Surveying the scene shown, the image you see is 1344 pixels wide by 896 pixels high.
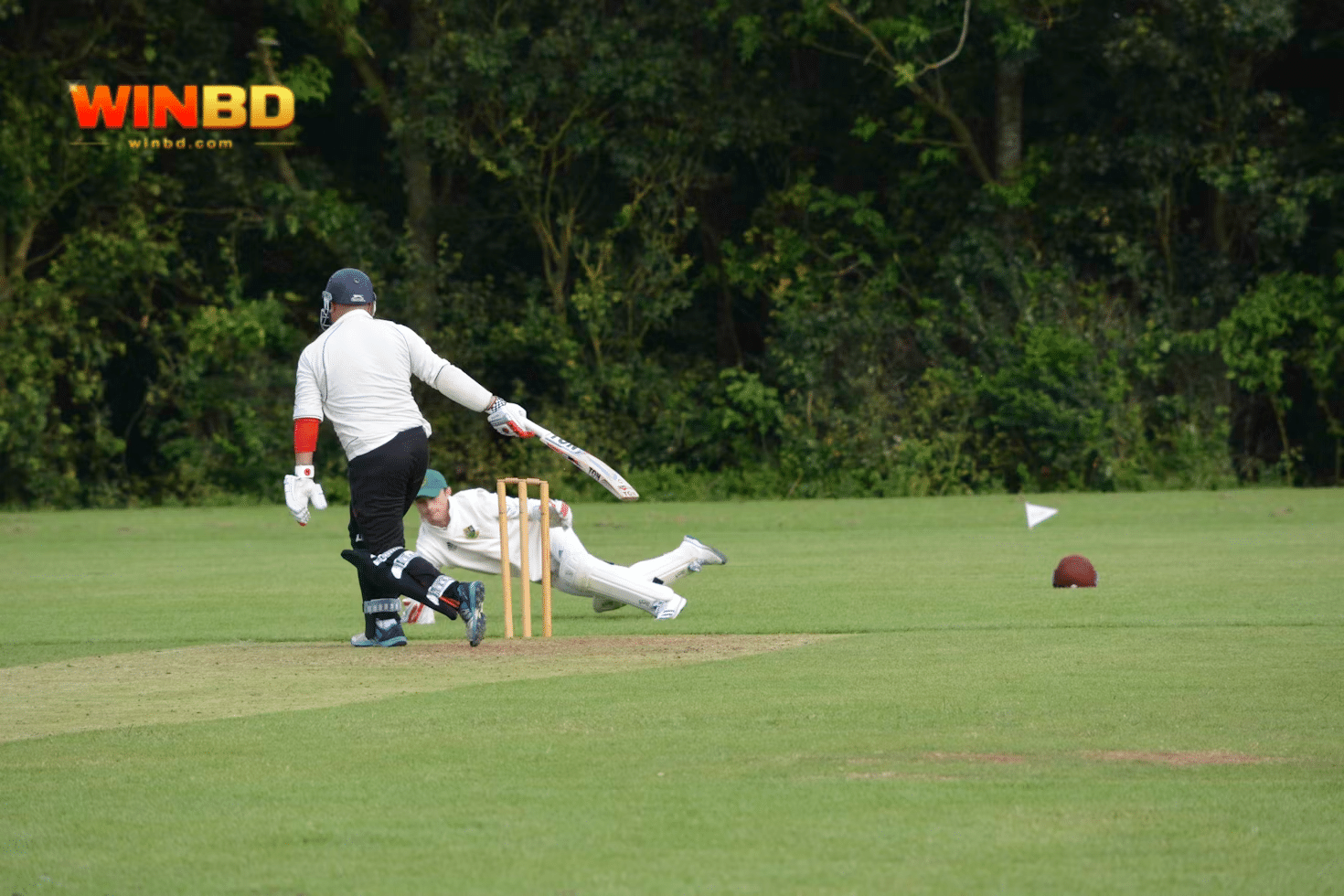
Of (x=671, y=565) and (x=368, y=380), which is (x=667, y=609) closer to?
(x=671, y=565)

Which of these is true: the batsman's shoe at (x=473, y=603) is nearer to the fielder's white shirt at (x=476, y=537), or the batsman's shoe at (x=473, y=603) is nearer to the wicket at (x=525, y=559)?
the wicket at (x=525, y=559)

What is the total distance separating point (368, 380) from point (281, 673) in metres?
1.77

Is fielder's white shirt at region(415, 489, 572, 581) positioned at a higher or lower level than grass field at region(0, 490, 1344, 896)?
higher

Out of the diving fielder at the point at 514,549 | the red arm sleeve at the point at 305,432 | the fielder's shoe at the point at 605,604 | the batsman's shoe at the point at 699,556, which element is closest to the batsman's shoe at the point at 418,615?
the diving fielder at the point at 514,549

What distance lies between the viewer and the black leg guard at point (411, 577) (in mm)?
9633

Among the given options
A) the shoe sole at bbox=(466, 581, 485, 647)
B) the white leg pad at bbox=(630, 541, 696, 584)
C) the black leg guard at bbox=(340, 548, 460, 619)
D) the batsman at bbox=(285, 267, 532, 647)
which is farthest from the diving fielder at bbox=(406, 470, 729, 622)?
the shoe sole at bbox=(466, 581, 485, 647)

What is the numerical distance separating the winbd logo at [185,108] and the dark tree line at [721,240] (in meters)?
0.30

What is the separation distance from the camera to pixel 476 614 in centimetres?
960

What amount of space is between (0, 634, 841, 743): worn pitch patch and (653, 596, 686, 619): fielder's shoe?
0.80 meters

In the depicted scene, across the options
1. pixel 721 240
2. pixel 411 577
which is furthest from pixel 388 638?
pixel 721 240

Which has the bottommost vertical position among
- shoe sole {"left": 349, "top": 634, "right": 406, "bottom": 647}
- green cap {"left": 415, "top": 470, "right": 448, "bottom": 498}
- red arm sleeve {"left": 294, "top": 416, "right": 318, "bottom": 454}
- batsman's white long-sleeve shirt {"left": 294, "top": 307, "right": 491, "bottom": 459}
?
shoe sole {"left": 349, "top": 634, "right": 406, "bottom": 647}

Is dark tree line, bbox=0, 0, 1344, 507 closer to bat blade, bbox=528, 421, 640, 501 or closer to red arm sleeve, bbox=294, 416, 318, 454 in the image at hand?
bat blade, bbox=528, 421, 640, 501

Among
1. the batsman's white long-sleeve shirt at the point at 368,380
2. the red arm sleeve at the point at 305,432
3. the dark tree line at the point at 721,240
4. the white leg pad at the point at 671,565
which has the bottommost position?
the white leg pad at the point at 671,565

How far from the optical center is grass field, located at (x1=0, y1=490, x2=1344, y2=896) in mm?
4938
